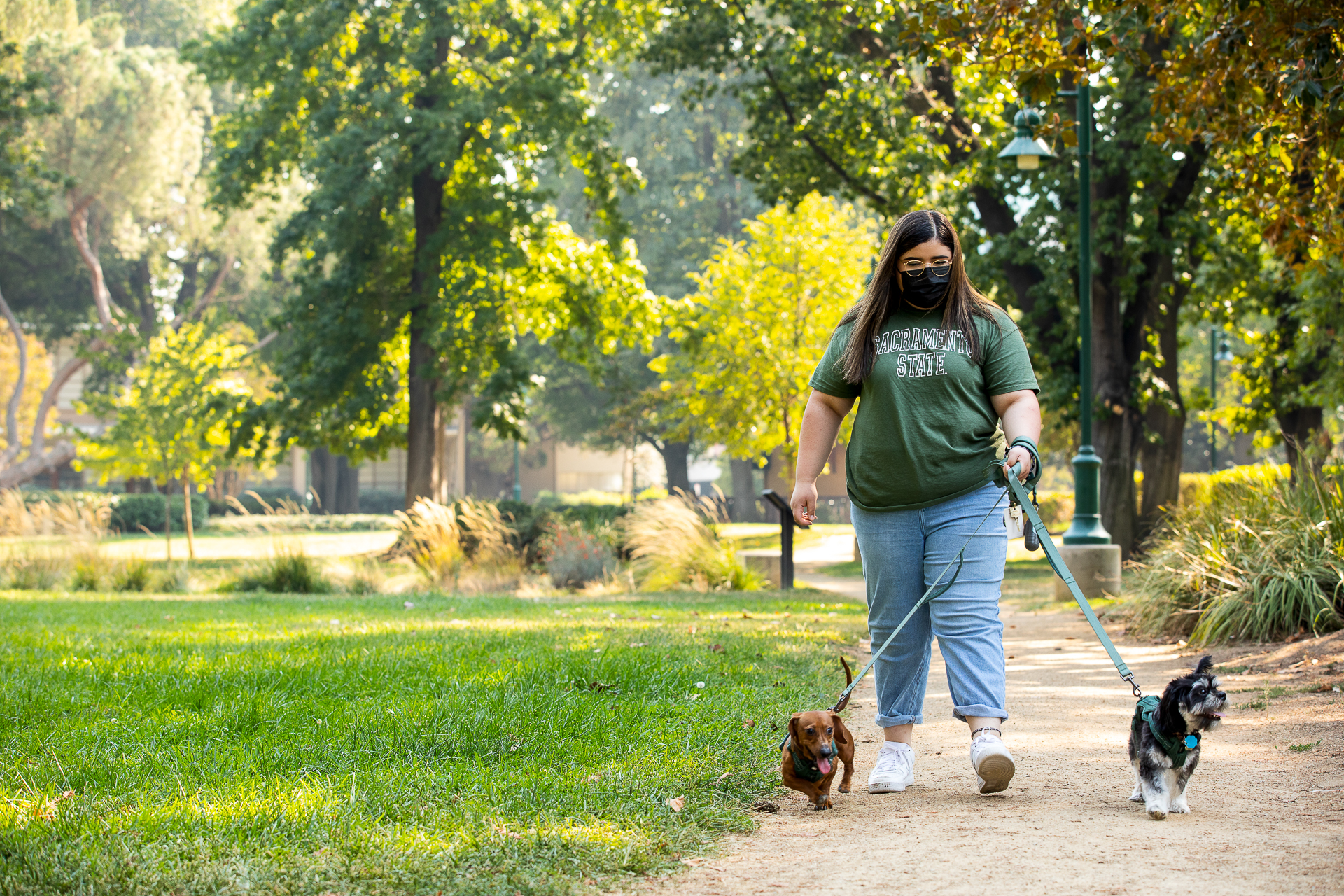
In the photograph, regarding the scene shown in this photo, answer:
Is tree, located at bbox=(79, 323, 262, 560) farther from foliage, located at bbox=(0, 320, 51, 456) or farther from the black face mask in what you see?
the black face mask

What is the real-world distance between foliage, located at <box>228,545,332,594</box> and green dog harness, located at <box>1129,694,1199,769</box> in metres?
12.5

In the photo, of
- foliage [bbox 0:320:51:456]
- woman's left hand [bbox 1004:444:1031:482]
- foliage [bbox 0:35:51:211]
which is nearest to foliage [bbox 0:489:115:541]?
foliage [bbox 0:35:51:211]

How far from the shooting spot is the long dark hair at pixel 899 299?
163 inches

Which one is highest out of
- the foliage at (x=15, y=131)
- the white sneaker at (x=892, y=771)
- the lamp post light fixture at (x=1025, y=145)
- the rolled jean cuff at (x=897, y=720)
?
the foliage at (x=15, y=131)

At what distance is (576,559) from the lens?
15.8 m

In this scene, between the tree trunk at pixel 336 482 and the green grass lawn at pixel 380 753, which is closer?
the green grass lawn at pixel 380 753

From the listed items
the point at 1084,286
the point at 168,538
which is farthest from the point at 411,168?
the point at 1084,286

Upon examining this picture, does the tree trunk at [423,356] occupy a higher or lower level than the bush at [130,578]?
higher

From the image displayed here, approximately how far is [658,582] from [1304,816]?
37.2 ft

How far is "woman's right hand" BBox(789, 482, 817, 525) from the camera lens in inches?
167

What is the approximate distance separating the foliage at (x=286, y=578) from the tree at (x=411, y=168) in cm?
641

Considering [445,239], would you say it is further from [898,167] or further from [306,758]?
[306,758]

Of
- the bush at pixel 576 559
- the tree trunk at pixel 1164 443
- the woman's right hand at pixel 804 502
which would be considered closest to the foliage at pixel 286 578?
the bush at pixel 576 559

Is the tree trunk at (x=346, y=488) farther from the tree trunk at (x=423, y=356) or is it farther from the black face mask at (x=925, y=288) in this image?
the black face mask at (x=925, y=288)
